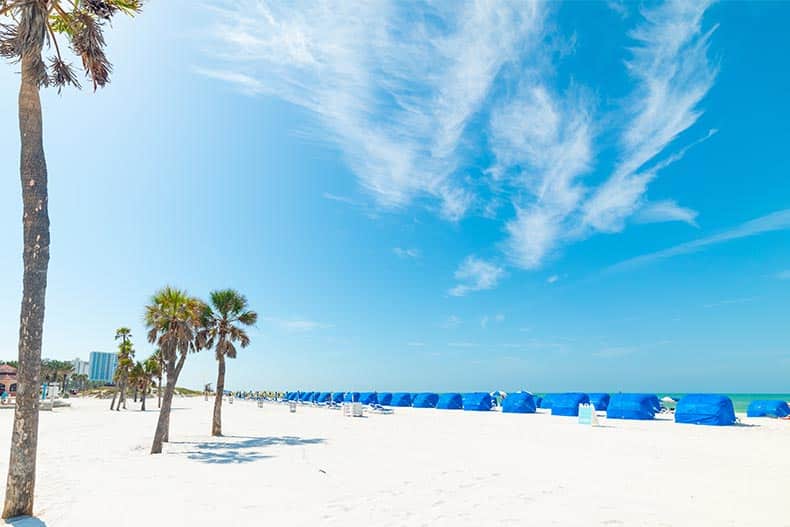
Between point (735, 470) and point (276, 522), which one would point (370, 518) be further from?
point (735, 470)

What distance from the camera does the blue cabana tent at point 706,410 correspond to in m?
28.8

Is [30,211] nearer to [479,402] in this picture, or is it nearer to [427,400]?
[479,402]

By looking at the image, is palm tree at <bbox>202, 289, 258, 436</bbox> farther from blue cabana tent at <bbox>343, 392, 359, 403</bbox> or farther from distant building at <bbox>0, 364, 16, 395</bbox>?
distant building at <bbox>0, 364, 16, 395</bbox>

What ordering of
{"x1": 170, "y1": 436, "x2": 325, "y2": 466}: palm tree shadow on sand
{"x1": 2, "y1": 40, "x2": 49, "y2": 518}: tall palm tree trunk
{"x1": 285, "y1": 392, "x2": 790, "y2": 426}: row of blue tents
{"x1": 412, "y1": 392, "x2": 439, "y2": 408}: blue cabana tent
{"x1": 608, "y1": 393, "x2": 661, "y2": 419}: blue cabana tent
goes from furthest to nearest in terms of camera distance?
{"x1": 412, "y1": 392, "x2": 439, "y2": 408}: blue cabana tent < {"x1": 608, "y1": 393, "x2": 661, "y2": 419}: blue cabana tent < {"x1": 285, "y1": 392, "x2": 790, "y2": 426}: row of blue tents < {"x1": 170, "y1": 436, "x2": 325, "y2": 466}: palm tree shadow on sand < {"x1": 2, "y1": 40, "x2": 49, "y2": 518}: tall palm tree trunk

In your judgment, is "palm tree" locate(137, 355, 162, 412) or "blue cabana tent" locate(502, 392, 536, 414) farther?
"palm tree" locate(137, 355, 162, 412)

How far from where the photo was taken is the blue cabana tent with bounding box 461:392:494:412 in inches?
1928

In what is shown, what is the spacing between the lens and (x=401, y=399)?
60.7 meters

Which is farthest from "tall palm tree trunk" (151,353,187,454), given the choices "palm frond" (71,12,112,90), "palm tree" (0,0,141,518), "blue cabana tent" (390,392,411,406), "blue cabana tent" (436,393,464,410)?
"blue cabana tent" (390,392,411,406)

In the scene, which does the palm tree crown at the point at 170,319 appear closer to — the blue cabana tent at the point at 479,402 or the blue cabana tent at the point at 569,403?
the blue cabana tent at the point at 569,403

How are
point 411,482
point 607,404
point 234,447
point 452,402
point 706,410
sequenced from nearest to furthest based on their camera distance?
point 411,482 → point 234,447 → point 706,410 → point 607,404 → point 452,402

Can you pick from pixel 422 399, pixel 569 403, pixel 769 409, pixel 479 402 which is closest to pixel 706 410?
pixel 569 403

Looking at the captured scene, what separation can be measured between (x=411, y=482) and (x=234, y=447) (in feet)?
32.0

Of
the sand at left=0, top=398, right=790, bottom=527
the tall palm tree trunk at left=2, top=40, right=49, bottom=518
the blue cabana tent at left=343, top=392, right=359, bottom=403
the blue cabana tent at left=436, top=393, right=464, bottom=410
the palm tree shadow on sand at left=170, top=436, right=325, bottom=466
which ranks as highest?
the tall palm tree trunk at left=2, top=40, right=49, bottom=518

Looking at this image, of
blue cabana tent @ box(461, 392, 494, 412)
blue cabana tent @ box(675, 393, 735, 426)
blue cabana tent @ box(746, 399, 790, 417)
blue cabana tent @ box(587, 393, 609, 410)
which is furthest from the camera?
blue cabana tent @ box(461, 392, 494, 412)
